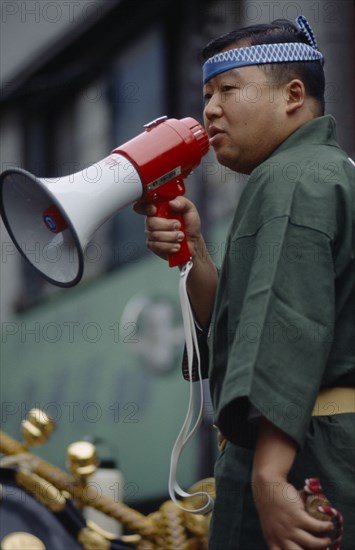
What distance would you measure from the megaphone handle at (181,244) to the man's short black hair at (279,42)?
0.40 metres

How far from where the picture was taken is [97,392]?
8859 millimetres

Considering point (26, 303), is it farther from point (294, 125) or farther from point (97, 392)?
point (294, 125)

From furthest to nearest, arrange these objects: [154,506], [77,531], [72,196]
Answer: [154,506]
[77,531]
[72,196]

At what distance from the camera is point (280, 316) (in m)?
1.95

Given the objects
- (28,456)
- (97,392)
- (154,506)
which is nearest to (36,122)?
(97,392)

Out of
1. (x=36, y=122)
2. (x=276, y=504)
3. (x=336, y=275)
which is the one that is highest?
(x=336, y=275)

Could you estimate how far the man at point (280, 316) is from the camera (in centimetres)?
192

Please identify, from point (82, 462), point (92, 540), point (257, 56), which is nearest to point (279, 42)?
point (257, 56)

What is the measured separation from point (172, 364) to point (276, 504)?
612 centimetres

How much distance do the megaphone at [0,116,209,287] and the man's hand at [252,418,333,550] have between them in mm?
637

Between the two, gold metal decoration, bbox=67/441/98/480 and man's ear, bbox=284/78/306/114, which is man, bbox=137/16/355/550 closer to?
man's ear, bbox=284/78/306/114

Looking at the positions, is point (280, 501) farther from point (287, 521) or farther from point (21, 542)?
point (21, 542)

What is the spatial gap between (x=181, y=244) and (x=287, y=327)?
0.62 metres

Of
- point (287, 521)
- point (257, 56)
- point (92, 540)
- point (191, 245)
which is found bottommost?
point (92, 540)
